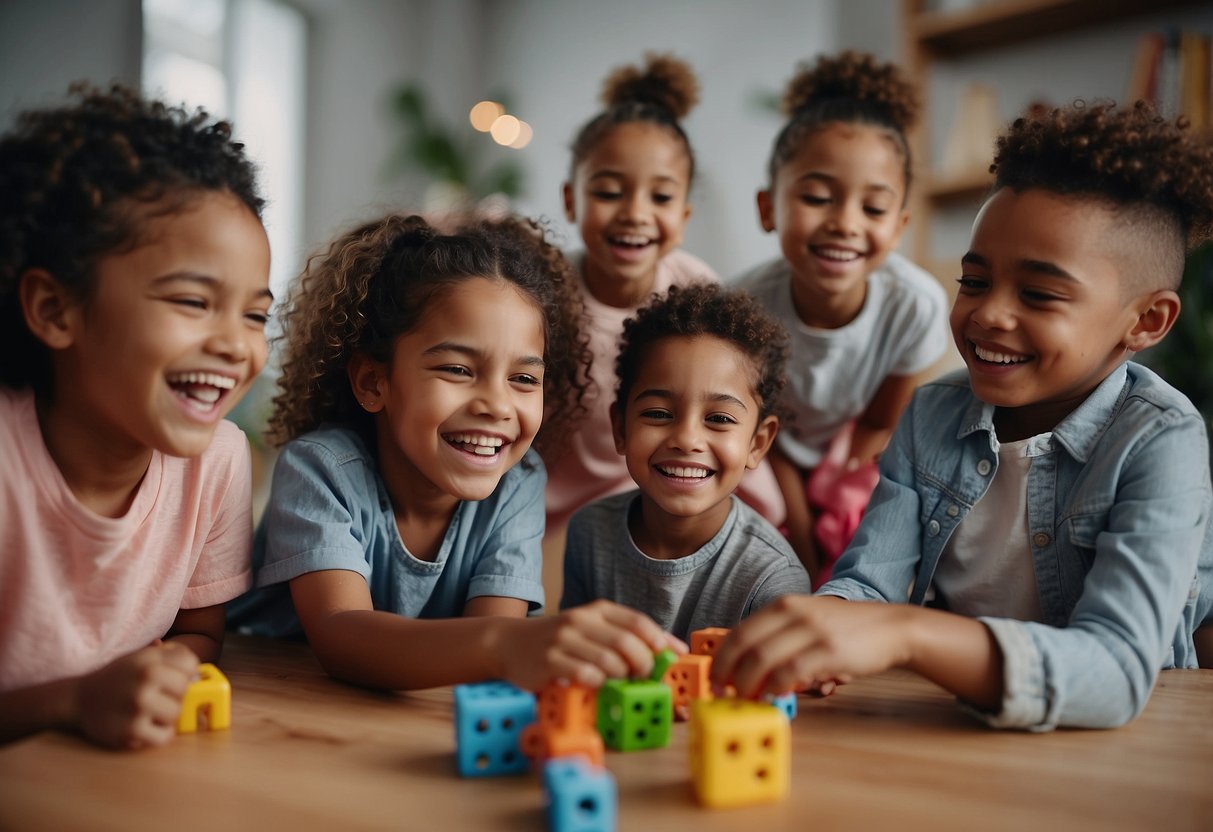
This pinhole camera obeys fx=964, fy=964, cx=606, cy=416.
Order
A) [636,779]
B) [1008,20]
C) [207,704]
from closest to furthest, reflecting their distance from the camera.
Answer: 1. [636,779]
2. [207,704]
3. [1008,20]

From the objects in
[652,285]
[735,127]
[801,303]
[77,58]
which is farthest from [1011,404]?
[735,127]

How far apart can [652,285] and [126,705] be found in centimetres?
145

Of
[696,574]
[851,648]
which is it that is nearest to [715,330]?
[696,574]

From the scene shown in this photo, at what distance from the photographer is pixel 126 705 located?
879 mm

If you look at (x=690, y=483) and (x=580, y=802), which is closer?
(x=580, y=802)

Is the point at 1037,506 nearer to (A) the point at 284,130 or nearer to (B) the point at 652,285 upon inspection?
(B) the point at 652,285

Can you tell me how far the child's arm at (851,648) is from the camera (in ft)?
2.88

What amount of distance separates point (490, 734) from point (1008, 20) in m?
3.41

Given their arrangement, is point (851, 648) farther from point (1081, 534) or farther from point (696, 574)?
point (696, 574)

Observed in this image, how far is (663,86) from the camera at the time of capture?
7.43 feet

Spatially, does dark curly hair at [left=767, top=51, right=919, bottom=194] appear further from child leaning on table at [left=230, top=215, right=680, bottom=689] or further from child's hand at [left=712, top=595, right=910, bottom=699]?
child's hand at [left=712, top=595, right=910, bottom=699]

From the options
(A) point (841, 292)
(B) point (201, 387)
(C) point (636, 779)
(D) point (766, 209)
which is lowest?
(C) point (636, 779)

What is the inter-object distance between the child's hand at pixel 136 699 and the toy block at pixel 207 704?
0.04 feet

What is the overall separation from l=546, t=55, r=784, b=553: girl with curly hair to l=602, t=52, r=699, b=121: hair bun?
0.10 m
